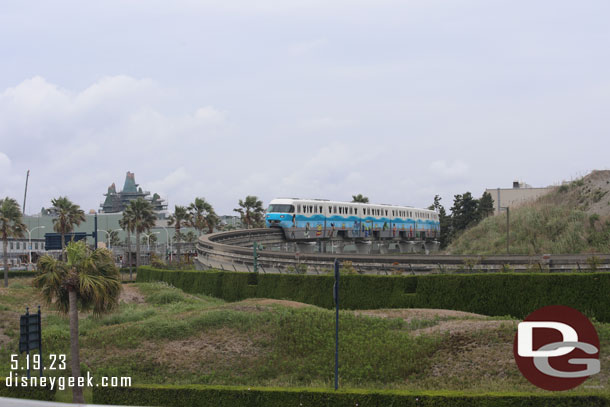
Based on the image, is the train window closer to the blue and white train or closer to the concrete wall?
the blue and white train

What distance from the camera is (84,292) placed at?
1972cm

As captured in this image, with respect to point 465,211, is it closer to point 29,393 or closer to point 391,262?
point 391,262

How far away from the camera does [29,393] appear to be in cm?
1878

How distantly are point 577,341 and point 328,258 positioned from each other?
26.4 m

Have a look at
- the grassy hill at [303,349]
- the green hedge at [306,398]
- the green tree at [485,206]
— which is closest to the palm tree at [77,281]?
the green hedge at [306,398]

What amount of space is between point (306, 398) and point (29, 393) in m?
8.60

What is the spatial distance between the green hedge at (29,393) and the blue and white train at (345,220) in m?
46.3

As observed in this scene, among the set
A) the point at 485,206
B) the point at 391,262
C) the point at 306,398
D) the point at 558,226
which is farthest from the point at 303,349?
the point at 485,206

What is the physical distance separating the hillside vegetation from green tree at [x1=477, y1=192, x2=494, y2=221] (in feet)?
86.8

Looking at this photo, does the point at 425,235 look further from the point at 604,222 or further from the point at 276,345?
the point at 276,345

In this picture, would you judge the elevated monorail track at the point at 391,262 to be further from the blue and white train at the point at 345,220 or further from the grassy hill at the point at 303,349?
the grassy hill at the point at 303,349

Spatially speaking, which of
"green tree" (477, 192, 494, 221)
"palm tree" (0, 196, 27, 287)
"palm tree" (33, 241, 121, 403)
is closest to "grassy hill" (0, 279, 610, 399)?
"palm tree" (33, 241, 121, 403)

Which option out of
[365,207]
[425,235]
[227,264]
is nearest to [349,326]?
[227,264]

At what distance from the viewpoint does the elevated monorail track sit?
38.7 m
